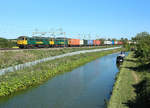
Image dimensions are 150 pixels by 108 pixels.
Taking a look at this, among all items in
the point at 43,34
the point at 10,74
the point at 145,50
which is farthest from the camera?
the point at 43,34

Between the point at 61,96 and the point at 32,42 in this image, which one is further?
the point at 32,42

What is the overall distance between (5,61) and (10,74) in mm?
7555

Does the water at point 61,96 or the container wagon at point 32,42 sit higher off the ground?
the container wagon at point 32,42

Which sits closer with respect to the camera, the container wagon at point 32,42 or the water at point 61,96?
the water at point 61,96

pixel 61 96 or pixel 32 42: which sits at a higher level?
pixel 32 42

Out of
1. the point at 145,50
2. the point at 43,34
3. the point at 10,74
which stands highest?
the point at 43,34

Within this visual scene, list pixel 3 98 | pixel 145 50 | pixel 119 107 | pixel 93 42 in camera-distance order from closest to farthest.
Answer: pixel 119 107, pixel 3 98, pixel 145 50, pixel 93 42

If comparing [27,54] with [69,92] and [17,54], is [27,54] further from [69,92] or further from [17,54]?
[69,92]

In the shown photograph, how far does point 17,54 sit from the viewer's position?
30.5 meters

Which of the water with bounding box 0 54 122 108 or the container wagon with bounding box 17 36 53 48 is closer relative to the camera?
the water with bounding box 0 54 122 108

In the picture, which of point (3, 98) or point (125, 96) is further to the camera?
point (3, 98)

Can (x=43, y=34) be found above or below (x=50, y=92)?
→ above

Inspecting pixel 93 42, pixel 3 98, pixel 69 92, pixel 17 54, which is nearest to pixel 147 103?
pixel 69 92

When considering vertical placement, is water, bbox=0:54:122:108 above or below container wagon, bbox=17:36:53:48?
below
